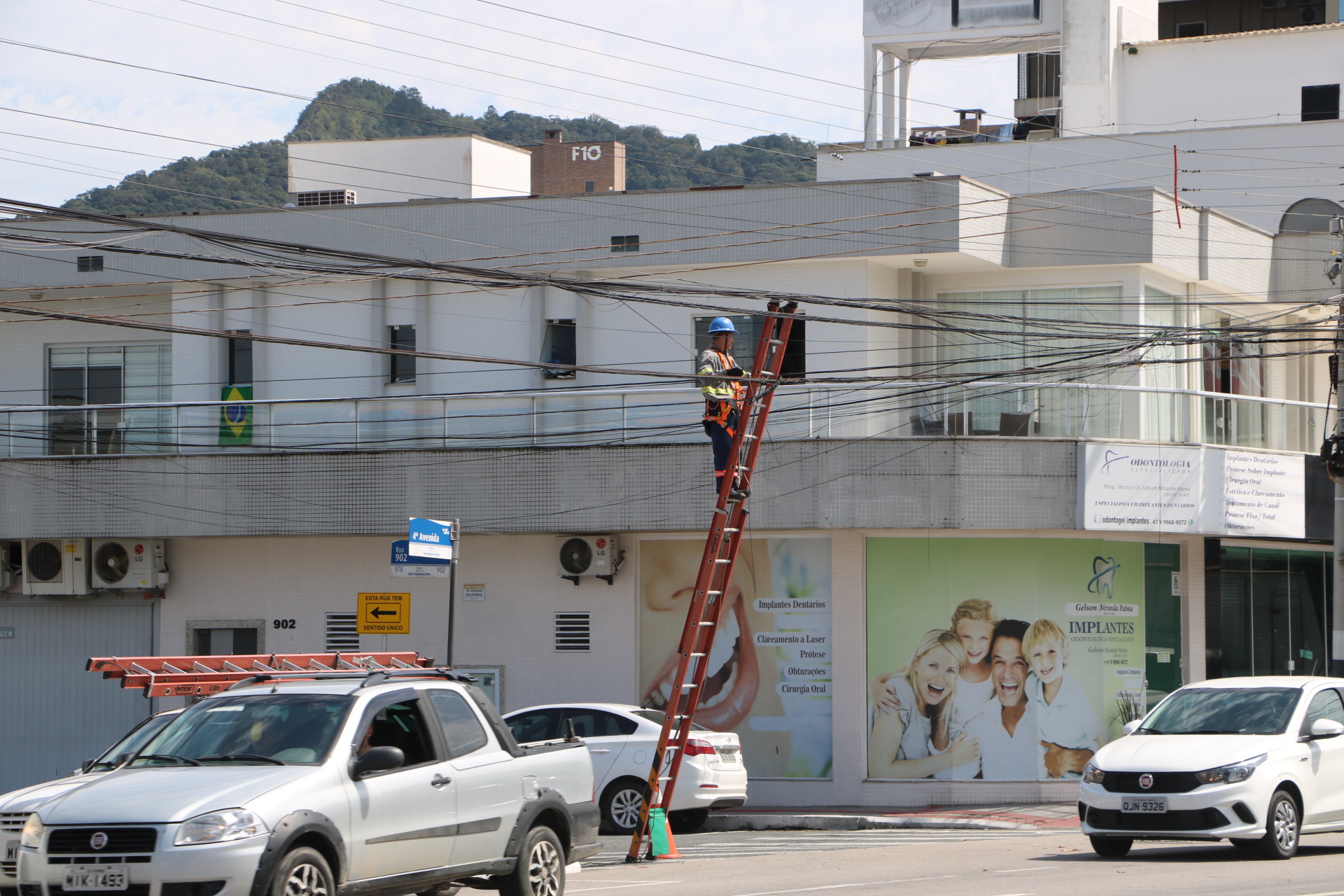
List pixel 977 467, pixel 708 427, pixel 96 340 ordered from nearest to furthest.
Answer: pixel 708 427 < pixel 977 467 < pixel 96 340

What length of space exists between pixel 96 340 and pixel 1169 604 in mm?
17541

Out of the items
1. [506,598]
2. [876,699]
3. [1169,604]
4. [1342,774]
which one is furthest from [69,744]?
[1342,774]

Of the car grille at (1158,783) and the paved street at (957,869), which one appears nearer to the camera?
the paved street at (957,869)

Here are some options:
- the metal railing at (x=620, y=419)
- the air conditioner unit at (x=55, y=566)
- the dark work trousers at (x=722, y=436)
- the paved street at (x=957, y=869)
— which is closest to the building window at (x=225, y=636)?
the air conditioner unit at (x=55, y=566)

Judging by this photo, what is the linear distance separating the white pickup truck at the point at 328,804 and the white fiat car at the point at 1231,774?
4.94 meters

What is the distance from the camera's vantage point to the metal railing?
22.1 meters

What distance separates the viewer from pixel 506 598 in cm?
2377

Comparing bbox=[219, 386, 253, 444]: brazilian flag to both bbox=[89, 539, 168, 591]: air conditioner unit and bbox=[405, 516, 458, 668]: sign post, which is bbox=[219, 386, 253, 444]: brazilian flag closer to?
bbox=[89, 539, 168, 591]: air conditioner unit

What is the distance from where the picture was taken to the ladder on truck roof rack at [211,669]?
40.2ft

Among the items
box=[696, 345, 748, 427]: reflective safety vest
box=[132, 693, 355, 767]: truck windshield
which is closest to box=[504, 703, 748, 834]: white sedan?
box=[696, 345, 748, 427]: reflective safety vest

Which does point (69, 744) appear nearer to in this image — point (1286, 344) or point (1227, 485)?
point (1227, 485)

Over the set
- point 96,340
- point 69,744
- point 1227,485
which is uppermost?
point 96,340

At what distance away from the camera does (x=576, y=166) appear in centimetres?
4459

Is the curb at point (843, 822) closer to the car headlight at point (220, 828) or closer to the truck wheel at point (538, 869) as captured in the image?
the truck wheel at point (538, 869)
